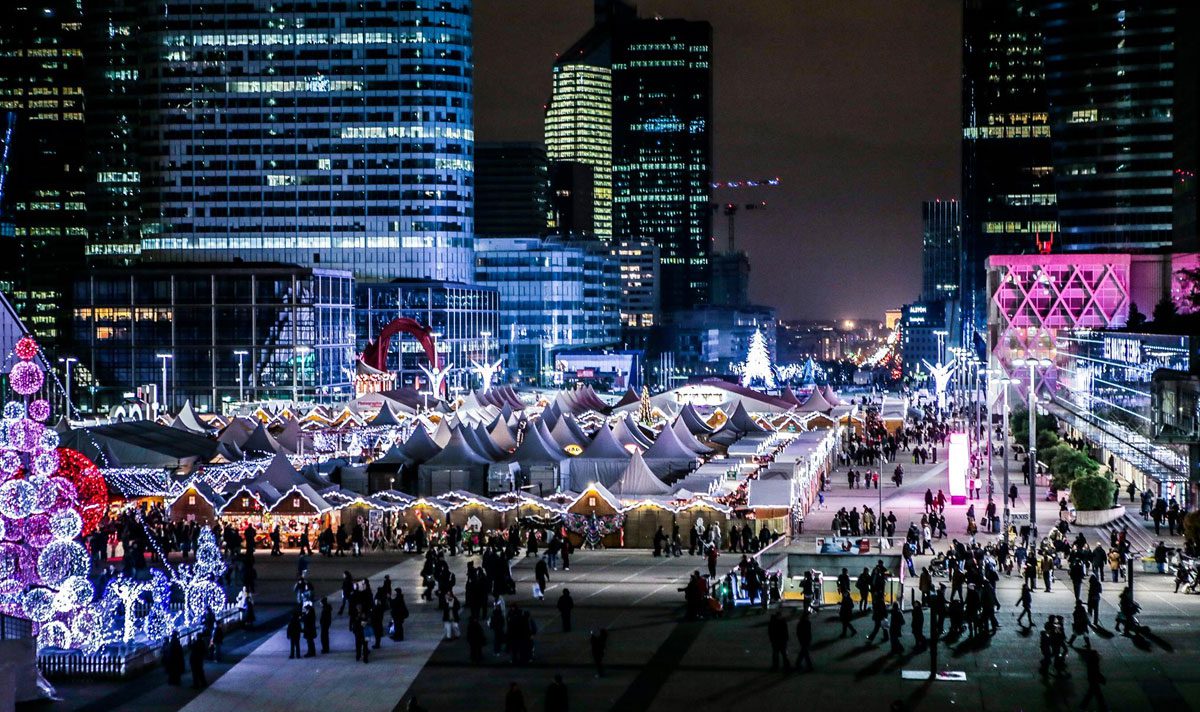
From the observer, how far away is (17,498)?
29.7 metres

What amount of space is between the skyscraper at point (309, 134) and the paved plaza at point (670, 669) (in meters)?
138

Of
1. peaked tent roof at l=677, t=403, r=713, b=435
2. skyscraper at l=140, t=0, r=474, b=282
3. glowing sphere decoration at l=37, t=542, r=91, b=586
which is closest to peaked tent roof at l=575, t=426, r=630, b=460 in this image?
peaked tent roof at l=677, t=403, r=713, b=435

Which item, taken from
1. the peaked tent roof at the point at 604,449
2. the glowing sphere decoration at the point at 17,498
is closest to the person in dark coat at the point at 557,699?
the glowing sphere decoration at the point at 17,498

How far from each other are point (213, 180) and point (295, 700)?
153 meters

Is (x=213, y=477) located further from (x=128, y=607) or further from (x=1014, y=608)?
(x=1014, y=608)

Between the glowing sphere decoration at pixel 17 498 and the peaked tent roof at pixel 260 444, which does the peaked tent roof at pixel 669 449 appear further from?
the glowing sphere decoration at pixel 17 498

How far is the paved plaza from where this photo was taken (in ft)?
86.7

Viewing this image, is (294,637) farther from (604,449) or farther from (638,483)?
(604,449)

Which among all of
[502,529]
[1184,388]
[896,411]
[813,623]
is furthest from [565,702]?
[896,411]

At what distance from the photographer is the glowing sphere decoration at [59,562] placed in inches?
1172

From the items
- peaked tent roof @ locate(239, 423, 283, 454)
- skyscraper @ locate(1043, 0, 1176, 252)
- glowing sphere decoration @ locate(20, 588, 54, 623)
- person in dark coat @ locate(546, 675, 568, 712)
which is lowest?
person in dark coat @ locate(546, 675, 568, 712)

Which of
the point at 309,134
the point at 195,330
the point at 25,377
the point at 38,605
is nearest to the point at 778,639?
the point at 38,605

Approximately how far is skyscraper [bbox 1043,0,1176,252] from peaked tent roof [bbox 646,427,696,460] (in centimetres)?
11320

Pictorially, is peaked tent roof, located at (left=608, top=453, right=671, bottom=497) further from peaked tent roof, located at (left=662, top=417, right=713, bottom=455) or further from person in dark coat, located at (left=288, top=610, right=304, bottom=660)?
person in dark coat, located at (left=288, top=610, right=304, bottom=660)
